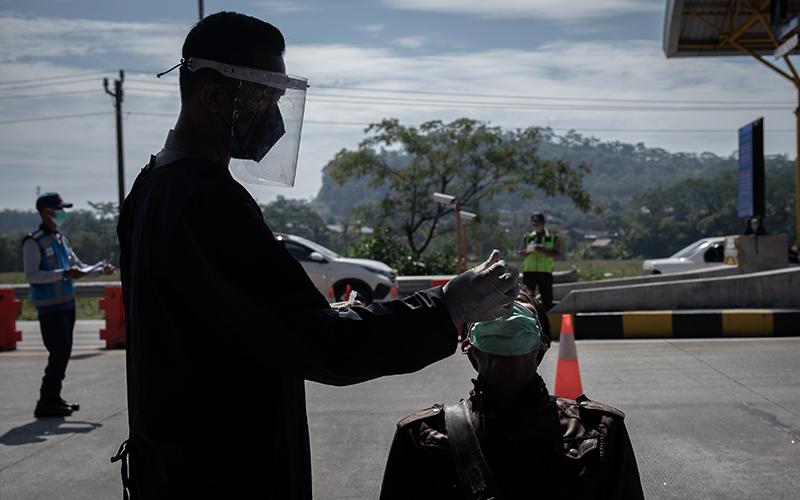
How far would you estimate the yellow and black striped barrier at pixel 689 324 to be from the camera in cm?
1273

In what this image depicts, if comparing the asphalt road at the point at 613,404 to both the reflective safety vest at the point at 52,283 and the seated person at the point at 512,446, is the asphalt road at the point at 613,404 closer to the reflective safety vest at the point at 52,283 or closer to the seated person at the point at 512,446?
the reflective safety vest at the point at 52,283

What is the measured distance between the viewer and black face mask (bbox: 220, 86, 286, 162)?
220cm

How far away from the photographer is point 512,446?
259 cm

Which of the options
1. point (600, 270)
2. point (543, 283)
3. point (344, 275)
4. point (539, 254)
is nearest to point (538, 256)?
point (539, 254)

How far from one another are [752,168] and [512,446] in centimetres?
1664

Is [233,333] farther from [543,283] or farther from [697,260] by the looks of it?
[697,260]

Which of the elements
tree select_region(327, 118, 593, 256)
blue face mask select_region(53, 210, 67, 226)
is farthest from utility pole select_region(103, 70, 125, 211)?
blue face mask select_region(53, 210, 67, 226)

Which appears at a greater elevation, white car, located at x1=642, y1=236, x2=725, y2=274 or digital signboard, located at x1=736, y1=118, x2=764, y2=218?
digital signboard, located at x1=736, y1=118, x2=764, y2=218

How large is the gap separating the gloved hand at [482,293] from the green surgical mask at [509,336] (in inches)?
33.2

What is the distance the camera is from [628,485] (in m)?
2.55

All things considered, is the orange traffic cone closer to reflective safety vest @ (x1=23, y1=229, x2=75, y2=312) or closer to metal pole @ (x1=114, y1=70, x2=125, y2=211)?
reflective safety vest @ (x1=23, y1=229, x2=75, y2=312)

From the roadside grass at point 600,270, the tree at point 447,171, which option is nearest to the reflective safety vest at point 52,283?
the tree at point 447,171

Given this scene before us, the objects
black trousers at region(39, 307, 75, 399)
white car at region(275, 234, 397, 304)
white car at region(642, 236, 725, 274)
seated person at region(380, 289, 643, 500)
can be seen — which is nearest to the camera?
seated person at region(380, 289, 643, 500)

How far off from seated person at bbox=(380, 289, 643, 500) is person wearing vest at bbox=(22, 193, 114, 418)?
6412mm
